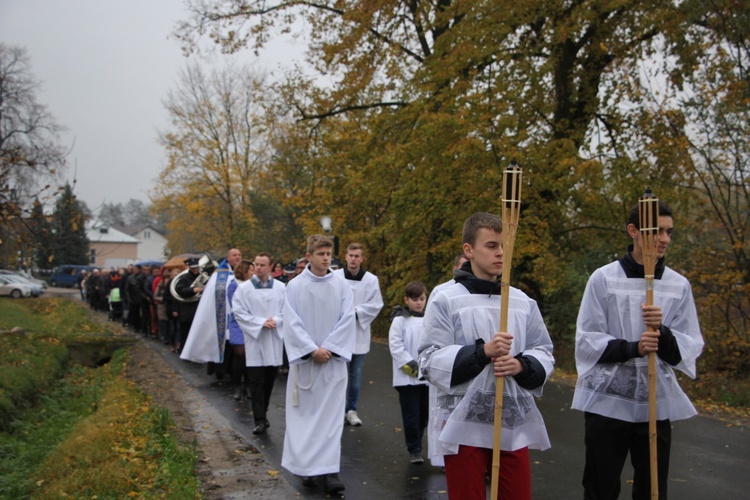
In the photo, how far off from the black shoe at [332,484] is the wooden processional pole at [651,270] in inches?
116

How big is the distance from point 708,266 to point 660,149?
276 centimetres

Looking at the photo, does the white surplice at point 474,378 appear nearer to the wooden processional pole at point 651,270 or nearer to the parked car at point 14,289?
the wooden processional pole at point 651,270

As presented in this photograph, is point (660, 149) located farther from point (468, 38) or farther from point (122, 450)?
point (122, 450)

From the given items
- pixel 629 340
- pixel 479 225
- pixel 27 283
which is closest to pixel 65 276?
pixel 27 283

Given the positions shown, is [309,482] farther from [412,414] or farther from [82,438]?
[82,438]

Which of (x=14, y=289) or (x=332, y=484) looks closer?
(x=332, y=484)

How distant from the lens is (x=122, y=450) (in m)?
7.72

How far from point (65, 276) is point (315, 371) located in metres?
72.6

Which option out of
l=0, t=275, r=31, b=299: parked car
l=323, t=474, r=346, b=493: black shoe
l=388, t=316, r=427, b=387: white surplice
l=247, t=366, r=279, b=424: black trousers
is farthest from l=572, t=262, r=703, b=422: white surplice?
l=0, t=275, r=31, b=299: parked car

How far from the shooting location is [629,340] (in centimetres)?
454

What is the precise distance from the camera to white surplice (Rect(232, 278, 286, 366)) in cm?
927

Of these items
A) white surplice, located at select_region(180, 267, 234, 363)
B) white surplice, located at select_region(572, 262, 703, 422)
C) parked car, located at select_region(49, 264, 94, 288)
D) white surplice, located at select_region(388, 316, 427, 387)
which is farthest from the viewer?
parked car, located at select_region(49, 264, 94, 288)

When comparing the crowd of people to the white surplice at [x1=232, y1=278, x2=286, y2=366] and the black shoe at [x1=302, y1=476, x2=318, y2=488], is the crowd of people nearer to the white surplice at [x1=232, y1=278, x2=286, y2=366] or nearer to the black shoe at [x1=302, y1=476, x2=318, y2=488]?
the black shoe at [x1=302, y1=476, x2=318, y2=488]

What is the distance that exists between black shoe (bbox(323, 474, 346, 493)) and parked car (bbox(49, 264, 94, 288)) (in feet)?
234
